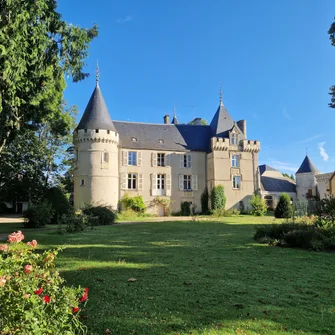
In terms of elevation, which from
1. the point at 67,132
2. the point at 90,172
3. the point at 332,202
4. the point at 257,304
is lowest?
the point at 257,304

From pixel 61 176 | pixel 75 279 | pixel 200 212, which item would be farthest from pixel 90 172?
pixel 75 279

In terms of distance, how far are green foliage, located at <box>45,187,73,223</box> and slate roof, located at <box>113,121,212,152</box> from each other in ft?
33.8

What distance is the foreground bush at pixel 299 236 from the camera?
8234mm

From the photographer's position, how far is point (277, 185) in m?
42.9

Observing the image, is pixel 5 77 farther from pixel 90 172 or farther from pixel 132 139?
pixel 132 139

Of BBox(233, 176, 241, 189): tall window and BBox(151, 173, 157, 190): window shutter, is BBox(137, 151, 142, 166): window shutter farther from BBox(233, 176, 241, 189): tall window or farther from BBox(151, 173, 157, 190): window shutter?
BBox(233, 176, 241, 189): tall window

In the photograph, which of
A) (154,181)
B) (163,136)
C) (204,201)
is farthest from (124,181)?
(204,201)

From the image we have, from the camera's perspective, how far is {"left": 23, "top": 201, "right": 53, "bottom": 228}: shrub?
643 inches

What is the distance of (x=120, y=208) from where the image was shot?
1093 inches

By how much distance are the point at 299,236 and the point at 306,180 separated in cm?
3654

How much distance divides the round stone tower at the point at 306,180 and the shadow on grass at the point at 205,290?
36565 mm

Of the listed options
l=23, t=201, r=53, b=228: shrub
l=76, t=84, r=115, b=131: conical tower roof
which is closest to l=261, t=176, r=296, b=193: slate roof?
l=76, t=84, r=115, b=131: conical tower roof

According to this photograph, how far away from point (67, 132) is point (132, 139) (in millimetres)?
6491

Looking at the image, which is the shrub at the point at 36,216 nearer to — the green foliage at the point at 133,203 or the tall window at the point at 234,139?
the green foliage at the point at 133,203
